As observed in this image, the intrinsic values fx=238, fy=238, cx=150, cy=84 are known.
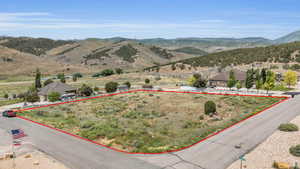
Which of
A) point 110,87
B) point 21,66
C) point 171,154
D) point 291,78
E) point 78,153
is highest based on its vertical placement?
point 21,66

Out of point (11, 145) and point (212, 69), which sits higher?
point (212, 69)

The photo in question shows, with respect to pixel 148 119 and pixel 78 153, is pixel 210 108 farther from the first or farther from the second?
pixel 78 153

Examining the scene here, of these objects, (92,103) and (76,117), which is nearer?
(76,117)

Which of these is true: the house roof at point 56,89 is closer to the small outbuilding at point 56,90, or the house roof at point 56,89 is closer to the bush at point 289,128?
the small outbuilding at point 56,90

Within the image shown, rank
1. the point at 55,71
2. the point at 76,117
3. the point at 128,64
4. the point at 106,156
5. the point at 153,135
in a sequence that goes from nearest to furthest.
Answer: the point at 106,156
the point at 153,135
the point at 76,117
the point at 55,71
the point at 128,64

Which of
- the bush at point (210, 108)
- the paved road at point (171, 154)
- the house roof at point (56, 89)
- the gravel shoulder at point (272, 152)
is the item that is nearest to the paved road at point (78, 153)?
the paved road at point (171, 154)

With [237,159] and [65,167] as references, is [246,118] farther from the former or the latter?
[65,167]

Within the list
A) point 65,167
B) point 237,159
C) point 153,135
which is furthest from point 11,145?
point 237,159

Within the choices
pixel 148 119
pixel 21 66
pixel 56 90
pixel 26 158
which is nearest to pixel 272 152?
pixel 148 119
